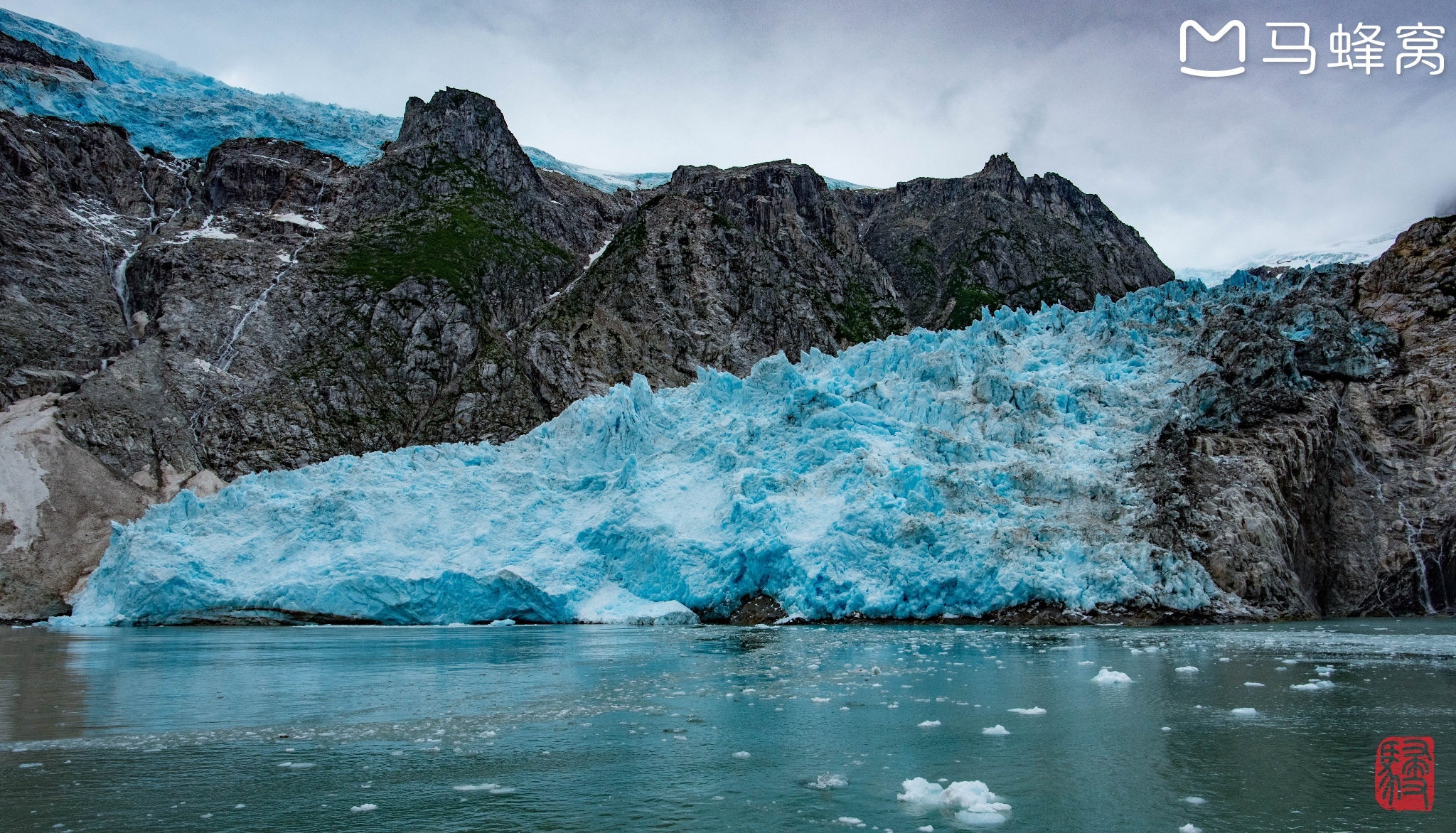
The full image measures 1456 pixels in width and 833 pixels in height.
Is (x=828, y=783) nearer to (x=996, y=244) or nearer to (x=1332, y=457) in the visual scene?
(x=1332, y=457)

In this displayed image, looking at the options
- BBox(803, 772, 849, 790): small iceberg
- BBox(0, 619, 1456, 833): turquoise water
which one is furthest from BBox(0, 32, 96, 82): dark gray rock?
BBox(803, 772, 849, 790): small iceberg

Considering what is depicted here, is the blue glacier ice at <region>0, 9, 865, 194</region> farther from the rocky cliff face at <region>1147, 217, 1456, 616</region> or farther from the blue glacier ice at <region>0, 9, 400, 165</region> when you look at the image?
the rocky cliff face at <region>1147, 217, 1456, 616</region>

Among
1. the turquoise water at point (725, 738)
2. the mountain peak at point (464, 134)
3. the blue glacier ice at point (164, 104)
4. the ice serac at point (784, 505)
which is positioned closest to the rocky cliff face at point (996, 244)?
the mountain peak at point (464, 134)

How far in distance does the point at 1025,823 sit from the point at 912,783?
110cm

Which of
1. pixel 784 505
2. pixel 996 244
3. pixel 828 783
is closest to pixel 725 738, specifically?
pixel 828 783

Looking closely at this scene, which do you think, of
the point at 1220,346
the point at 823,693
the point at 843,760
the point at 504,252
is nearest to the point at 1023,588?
the point at 1220,346

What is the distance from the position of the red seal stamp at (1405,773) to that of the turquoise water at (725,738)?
122 millimetres

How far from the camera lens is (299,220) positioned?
265ft

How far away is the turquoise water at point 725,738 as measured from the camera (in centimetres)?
768

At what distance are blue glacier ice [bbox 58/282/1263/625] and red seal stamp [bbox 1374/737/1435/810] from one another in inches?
690

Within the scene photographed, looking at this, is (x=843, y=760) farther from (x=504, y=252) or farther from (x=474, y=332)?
(x=504, y=252)

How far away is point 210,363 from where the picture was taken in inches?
2457

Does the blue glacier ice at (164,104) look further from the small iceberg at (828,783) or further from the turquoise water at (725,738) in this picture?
the small iceberg at (828,783)

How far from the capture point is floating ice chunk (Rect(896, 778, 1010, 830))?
735 centimetres
